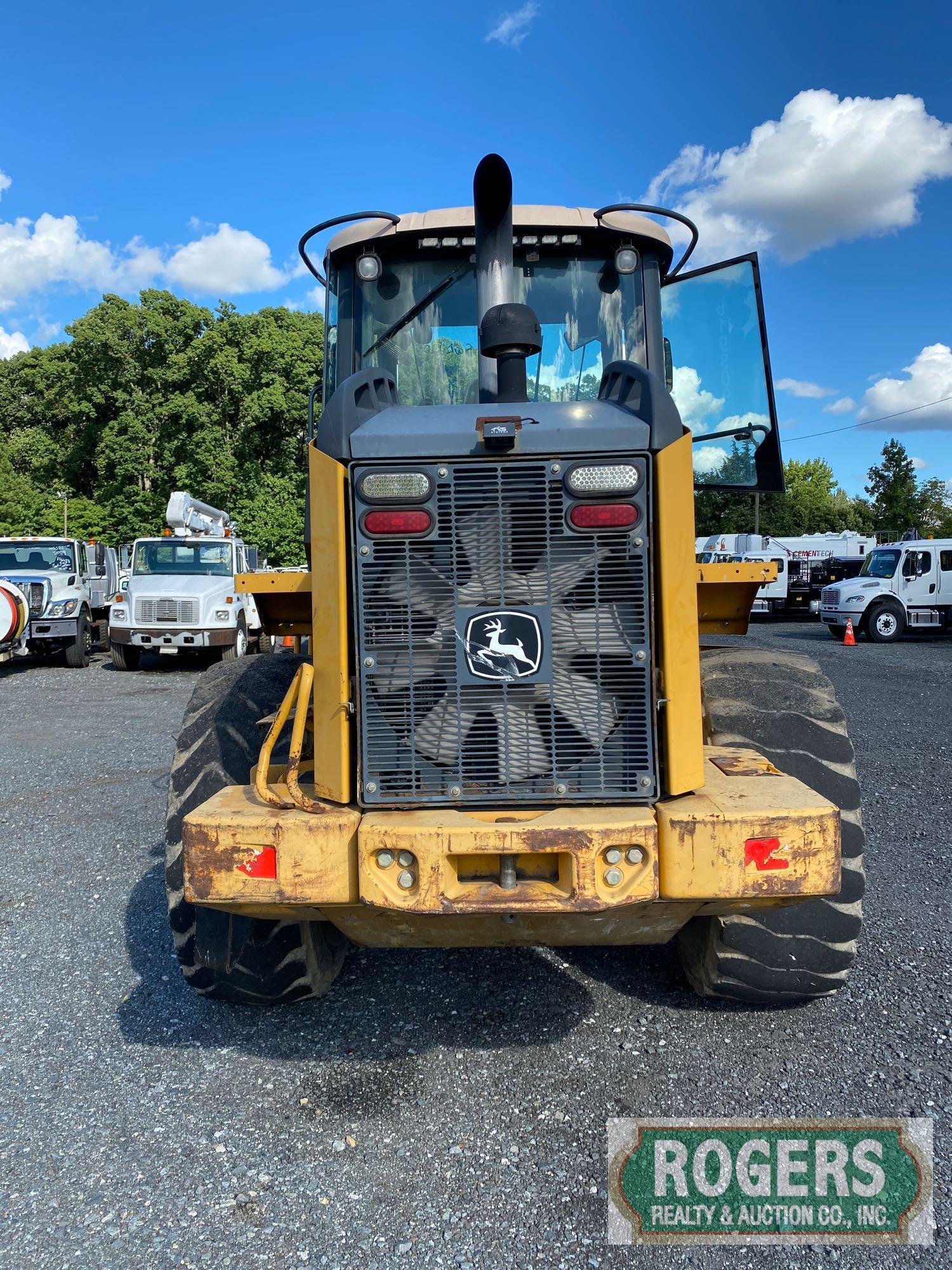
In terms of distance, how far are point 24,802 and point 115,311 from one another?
90.0 ft

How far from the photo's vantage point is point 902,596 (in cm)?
2112

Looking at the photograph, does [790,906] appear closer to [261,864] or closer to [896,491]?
[261,864]

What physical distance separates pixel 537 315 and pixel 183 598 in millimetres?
11346

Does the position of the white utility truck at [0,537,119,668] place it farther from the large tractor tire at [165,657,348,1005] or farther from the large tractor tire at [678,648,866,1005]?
the large tractor tire at [678,648,866,1005]

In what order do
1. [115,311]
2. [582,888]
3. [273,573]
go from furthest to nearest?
[115,311] → [273,573] → [582,888]

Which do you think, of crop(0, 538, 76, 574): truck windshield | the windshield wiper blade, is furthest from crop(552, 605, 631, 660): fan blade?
crop(0, 538, 76, 574): truck windshield

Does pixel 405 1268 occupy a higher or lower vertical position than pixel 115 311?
lower

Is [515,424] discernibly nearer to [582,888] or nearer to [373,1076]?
[582,888]

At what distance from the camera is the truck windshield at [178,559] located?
15.0m

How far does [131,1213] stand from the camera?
95.7 inches

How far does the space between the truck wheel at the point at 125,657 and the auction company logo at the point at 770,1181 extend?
1359 centimetres

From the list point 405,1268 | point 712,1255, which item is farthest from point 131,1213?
point 712,1255

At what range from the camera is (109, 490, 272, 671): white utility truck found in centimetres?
1417

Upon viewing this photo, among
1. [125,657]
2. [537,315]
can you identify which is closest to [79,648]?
[125,657]
